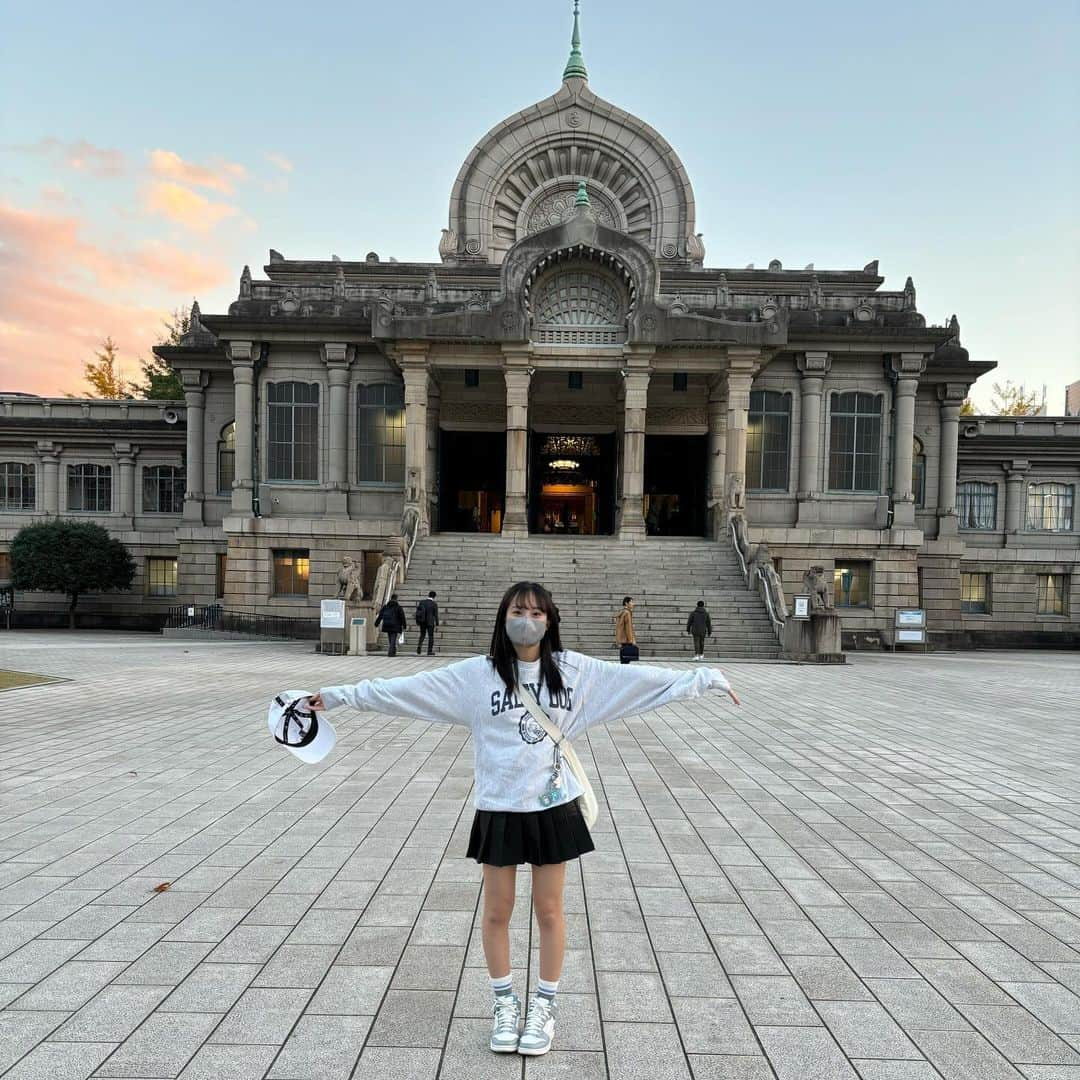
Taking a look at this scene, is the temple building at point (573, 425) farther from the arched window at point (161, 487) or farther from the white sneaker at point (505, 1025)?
the white sneaker at point (505, 1025)

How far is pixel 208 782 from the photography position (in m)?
7.64

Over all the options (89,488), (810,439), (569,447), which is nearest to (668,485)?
(569,447)

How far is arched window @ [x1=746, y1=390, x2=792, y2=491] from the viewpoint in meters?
30.0

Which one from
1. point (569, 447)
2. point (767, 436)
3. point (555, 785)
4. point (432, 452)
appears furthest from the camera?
point (569, 447)

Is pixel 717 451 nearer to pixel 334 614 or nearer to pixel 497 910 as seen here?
pixel 334 614

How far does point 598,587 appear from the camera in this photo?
23281mm

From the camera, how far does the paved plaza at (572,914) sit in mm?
3393

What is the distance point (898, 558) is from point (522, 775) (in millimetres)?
28817

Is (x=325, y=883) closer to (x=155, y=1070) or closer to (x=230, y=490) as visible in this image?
(x=155, y=1070)

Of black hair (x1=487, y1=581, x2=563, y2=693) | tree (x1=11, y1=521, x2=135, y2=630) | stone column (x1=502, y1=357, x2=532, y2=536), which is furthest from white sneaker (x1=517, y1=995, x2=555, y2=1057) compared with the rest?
tree (x1=11, y1=521, x2=135, y2=630)

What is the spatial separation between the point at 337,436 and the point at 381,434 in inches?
65.0

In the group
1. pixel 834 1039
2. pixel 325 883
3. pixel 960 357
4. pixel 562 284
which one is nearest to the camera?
pixel 834 1039

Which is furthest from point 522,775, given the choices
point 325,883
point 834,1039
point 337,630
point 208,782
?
point 337,630

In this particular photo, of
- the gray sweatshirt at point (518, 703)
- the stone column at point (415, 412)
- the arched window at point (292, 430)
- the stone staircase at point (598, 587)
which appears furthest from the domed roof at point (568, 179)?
the gray sweatshirt at point (518, 703)
